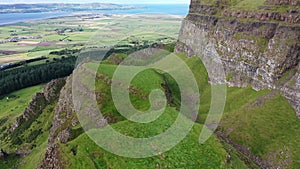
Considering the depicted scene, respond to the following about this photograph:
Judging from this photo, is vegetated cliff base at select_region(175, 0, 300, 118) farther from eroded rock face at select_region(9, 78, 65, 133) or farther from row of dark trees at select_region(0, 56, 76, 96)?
row of dark trees at select_region(0, 56, 76, 96)

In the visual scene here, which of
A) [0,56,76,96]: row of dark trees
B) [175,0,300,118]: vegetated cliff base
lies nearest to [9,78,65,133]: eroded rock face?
[175,0,300,118]: vegetated cliff base

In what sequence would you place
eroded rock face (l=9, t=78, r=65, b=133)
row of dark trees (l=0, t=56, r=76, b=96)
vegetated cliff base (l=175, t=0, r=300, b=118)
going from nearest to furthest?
vegetated cliff base (l=175, t=0, r=300, b=118)
eroded rock face (l=9, t=78, r=65, b=133)
row of dark trees (l=0, t=56, r=76, b=96)

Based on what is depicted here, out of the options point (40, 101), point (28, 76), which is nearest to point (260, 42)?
point (40, 101)

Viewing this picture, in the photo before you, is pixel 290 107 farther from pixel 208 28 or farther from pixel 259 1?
pixel 208 28

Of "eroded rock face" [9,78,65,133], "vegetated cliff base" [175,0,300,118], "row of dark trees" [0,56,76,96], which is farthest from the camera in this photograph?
"row of dark trees" [0,56,76,96]

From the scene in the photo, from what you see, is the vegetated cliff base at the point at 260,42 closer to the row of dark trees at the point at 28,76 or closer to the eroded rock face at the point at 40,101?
the eroded rock face at the point at 40,101

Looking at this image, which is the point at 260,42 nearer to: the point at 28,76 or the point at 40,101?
the point at 40,101

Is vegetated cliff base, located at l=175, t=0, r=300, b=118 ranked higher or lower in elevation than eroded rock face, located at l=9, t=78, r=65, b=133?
higher

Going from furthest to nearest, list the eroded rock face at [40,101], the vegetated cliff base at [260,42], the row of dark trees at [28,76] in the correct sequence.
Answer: the row of dark trees at [28,76], the eroded rock face at [40,101], the vegetated cliff base at [260,42]

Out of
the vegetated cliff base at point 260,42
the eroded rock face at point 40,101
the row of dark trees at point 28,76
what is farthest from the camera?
the row of dark trees at point 28,76

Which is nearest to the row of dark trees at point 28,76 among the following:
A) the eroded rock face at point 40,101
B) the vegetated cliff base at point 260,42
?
the eroded rock face at point 40,101
